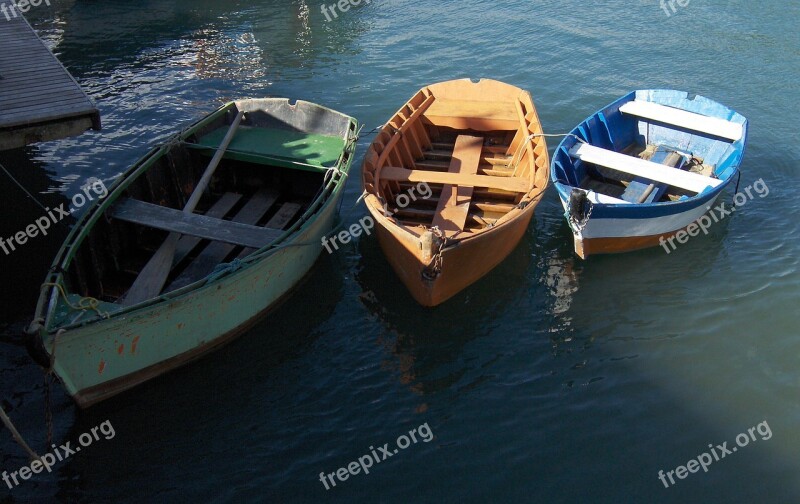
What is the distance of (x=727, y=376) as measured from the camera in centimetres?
933

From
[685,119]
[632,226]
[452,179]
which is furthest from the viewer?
[685,119]

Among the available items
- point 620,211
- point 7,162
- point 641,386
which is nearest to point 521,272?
point 620,211

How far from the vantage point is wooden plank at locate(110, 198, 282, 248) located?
962 centimetres

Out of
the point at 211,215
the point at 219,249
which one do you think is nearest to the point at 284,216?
the point at 211,215

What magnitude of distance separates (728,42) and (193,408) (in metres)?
18.9

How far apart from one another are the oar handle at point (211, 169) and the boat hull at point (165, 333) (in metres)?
1.89

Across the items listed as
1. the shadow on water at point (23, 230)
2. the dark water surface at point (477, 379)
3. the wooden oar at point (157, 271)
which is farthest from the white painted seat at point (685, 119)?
the shadow on water at point (23, 230)

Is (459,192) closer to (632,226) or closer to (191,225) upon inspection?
(632,226)

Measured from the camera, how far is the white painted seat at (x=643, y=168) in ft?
37.0

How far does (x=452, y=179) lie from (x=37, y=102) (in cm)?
695

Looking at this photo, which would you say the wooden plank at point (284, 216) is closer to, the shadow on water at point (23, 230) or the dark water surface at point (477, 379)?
the dark water surface at point (477, 379)

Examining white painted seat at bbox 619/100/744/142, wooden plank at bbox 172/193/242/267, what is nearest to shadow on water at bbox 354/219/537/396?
wooden plank at bbox 172/193/242/267

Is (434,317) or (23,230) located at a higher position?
(23,230)

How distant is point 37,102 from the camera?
10.5m
